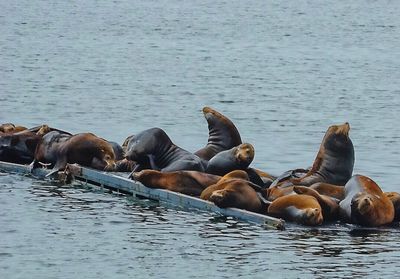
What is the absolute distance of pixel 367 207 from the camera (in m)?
16.3

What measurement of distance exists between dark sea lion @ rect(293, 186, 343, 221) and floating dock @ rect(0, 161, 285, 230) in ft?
1.65

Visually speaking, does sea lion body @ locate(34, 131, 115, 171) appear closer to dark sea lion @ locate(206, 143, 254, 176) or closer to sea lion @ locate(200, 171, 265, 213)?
dark sea lion @ locate(206, 143, 254, 176)

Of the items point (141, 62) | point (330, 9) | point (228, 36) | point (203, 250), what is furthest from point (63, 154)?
point (330, 9)

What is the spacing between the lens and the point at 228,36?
6259cm

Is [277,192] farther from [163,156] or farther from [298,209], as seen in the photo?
[163,156]

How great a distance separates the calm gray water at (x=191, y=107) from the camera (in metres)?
15.3

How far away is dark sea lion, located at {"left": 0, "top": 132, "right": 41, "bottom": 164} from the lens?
67.7 ft

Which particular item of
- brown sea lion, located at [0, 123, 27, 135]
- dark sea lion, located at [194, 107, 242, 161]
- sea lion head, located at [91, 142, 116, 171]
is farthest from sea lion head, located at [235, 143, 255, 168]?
brown sea lion, located at [0, 123, 27, 135]

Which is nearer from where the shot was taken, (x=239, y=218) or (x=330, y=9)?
(x=239, y=218)

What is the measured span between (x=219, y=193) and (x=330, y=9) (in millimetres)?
72060

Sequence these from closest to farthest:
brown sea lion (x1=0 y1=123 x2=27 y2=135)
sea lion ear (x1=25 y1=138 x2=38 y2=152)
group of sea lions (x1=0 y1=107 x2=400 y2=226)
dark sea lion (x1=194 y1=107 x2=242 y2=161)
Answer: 1. group of sea lions (x1=0 y1=107 x2=400 y2=226)
2. dark sea lion (x1=194 y1=107 x2=242 y2=161)
3. sea lion ear (x1=25 y1=138 x2=38 y2=152)
4. brown sea lion (x1=0 y1=123 x2=27 y2=135)

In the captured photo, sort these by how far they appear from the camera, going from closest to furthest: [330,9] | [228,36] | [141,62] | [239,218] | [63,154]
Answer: [239,218]
[63,154]
[141,62]
[228,36]
[330,9]

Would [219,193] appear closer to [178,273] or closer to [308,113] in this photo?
[178,273]

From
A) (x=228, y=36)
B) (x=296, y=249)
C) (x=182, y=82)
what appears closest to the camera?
(x=296, y=249)
